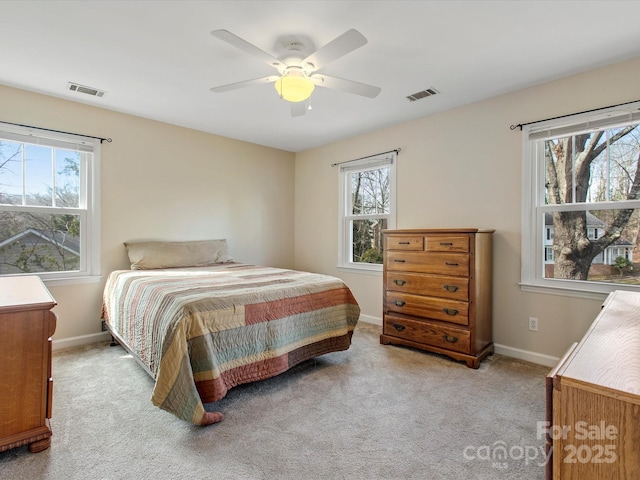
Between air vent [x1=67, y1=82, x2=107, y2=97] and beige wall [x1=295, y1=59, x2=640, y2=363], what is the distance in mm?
2831

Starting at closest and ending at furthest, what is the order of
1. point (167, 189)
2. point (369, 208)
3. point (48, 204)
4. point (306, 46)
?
point (306, 46) < point (48, 204) < point (167, 189) < point (369, 208)

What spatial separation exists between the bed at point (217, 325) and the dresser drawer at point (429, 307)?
61 cm

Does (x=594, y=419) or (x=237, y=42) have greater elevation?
(x=237, y=42)

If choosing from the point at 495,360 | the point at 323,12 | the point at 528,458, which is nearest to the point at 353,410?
the point at 528,458

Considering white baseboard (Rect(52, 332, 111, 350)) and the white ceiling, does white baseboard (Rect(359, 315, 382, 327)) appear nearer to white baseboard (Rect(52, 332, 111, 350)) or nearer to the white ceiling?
the white ceiling

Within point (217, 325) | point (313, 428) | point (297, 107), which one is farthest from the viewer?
point (297, 107)

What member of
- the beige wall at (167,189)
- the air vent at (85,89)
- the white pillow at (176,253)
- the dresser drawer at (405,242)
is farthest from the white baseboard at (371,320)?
the air vent at (85,89)

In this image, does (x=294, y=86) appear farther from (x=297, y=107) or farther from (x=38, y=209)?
(x=38, y=209)

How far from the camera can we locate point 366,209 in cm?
432

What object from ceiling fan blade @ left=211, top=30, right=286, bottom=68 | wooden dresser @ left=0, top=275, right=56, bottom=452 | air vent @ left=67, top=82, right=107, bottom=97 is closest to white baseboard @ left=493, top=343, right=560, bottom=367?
ceiling fan blade @ left=211, top=30, right=286, bottom=68

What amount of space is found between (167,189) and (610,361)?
4.02 meters

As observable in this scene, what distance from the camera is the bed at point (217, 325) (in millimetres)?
1868

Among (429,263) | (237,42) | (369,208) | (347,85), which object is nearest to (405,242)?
(429,263)

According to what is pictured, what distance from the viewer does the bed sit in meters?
1.87
